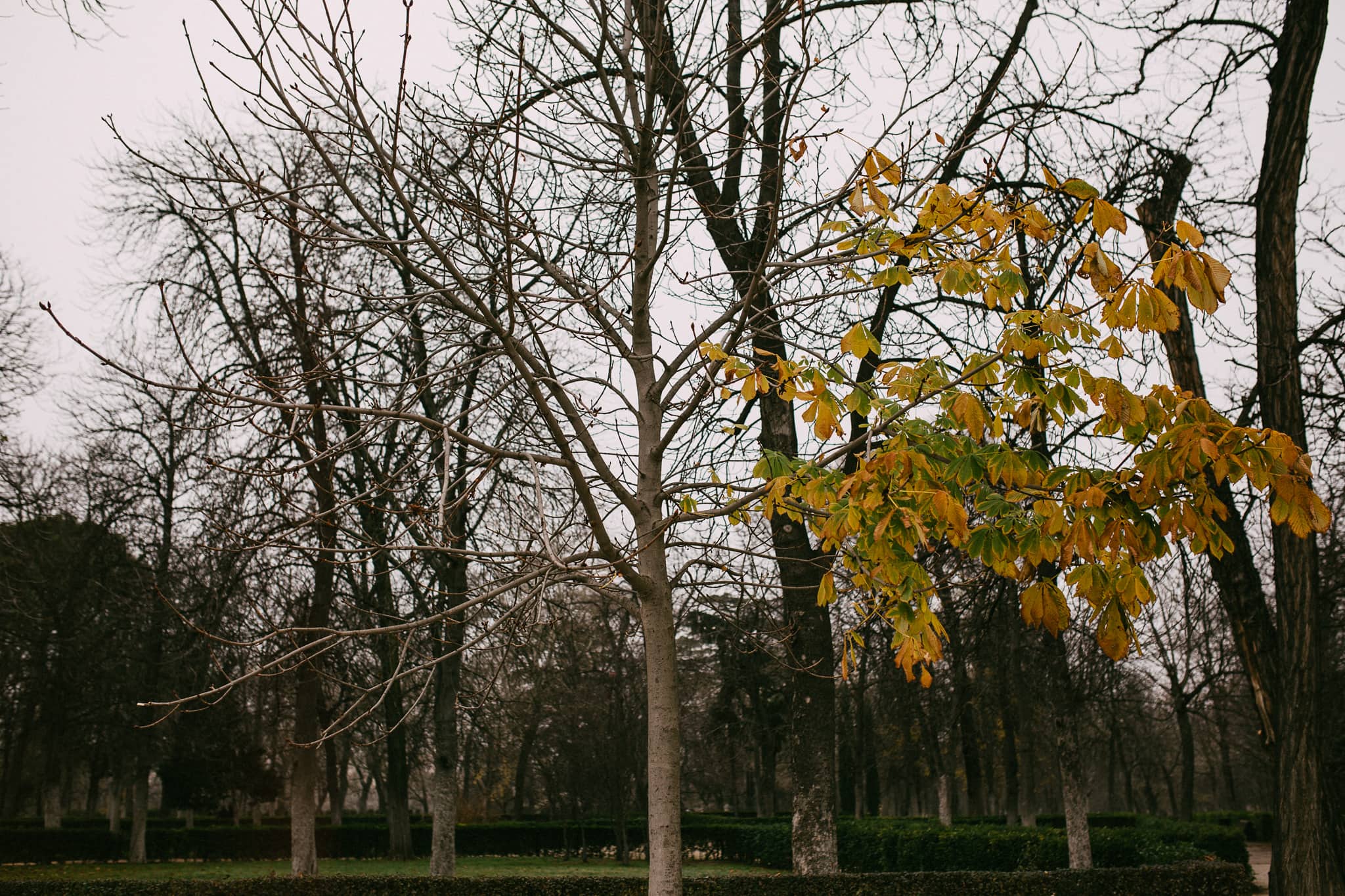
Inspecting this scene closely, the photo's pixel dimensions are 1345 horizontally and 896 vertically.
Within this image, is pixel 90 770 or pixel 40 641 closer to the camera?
pixel 40 641

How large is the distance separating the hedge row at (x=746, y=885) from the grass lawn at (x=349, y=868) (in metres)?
4.49

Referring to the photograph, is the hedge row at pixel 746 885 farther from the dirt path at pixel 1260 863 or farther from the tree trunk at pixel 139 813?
the tree trunk at pixel 139 813

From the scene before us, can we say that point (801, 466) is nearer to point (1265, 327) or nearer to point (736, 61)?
point (736, 61)

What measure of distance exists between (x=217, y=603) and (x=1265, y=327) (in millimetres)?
12397

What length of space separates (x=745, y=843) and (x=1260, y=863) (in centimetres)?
1315

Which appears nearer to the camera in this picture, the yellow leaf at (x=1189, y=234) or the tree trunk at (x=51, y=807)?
the yellow leaf at (x=1189, y=234)

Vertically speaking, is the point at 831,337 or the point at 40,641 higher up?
the point at 831,337

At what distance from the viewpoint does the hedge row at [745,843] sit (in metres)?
16.0

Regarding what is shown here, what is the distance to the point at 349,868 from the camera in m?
22.8

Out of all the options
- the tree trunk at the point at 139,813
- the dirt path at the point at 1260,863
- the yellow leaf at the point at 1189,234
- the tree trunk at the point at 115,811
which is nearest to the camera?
the yellow leaf at the point at 1189,234

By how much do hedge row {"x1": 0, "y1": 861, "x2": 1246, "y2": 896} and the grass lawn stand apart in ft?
14.7

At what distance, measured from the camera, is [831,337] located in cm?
702

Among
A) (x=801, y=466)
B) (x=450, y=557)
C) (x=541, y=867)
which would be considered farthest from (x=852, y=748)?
(x=801, y=466)

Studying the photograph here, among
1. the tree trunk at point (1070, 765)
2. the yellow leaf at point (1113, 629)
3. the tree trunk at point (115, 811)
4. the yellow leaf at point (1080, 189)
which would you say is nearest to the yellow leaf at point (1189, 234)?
the yellow leaf at point (1080, 189)
